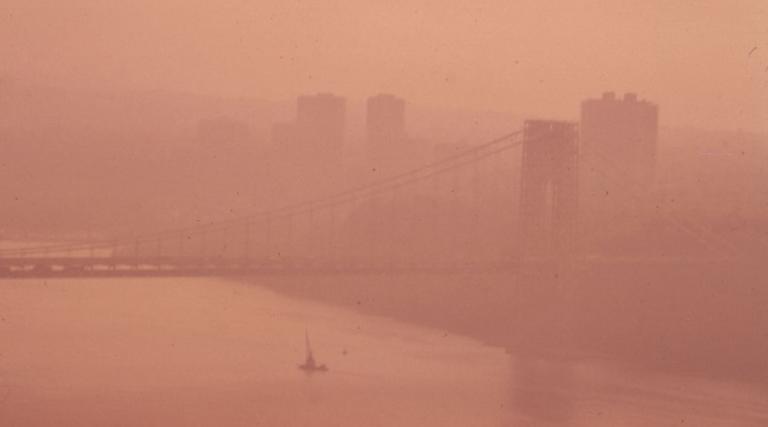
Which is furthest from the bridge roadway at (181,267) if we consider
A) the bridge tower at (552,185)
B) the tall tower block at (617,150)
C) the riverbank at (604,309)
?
the tall tower block at (617,150)

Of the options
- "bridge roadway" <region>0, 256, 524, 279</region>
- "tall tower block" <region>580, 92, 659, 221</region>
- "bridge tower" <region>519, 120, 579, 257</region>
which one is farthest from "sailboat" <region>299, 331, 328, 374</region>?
"tall tower block" <region>580, 92, 659, 221</region>

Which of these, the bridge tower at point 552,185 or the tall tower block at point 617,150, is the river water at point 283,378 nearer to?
the bridge tower at point 552,185

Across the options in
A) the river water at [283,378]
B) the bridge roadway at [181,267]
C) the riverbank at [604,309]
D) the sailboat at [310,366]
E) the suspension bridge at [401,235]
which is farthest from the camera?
the riverbank at [604,309]

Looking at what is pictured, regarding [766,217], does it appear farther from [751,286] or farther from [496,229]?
[496,229]

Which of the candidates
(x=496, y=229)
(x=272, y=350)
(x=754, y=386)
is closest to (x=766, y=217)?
(x=496, y=229)

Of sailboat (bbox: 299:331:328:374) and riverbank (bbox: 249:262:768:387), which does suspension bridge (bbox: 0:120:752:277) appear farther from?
sailboat (bbox: 299:331:328:374)

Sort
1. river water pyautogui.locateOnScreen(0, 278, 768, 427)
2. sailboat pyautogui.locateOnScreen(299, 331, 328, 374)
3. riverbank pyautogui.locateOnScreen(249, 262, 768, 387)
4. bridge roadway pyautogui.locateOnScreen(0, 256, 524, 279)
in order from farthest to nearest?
riverbank pyautogui.locateOnScreen(249, 262, 768, 387) < bridge roadway pyautogui.locateOnScreen(0, 256, 524, 279) < sailboat pyautogui.locateOnScreen(299, 331, 328, 374) < river water pyautogui.locateOnScreen(0, 278, 768, 427)

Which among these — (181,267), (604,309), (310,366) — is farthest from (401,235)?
(310,366)
